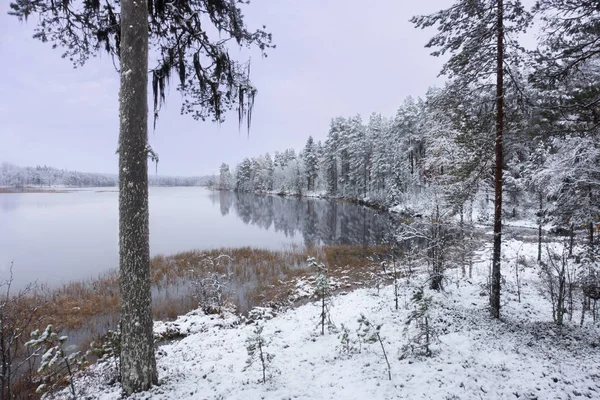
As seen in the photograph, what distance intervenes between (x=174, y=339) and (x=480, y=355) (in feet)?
26.7

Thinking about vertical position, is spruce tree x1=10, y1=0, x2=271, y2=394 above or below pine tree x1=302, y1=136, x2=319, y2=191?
below

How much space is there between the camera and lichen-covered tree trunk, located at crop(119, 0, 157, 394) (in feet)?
12.9

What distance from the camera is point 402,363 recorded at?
5078 millimetres

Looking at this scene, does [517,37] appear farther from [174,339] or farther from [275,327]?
[174,339]

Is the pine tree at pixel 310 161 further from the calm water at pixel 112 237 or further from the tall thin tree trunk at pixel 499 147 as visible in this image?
the tall thin tree trunk at pixel 499 147

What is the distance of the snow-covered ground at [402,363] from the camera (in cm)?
432

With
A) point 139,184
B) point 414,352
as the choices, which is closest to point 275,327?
point 414,352

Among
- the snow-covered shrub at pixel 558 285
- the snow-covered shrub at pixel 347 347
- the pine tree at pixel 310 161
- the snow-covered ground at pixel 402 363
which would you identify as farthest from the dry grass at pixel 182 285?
the pine tree at pixel 310 161

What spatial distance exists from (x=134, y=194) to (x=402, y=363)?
5.38 meters

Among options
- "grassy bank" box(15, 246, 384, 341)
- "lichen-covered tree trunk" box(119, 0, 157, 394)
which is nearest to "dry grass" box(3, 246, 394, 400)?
"grassy bank" box(15, 246, 384, 341)

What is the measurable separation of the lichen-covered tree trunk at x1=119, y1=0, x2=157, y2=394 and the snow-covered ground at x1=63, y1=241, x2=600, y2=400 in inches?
32.3

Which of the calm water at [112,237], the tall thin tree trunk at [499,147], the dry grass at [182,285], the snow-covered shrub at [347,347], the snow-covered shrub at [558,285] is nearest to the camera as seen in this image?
the snow-covered shrub at [347,347]

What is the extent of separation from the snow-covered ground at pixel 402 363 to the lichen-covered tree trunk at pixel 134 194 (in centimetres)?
82

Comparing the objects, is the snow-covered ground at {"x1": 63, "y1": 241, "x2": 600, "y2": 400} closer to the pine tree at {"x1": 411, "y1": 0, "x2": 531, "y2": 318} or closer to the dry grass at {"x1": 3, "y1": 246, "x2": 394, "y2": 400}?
the pine tree at {"x1": 411, "y1": 0, "x2": 531, "y2": 318}
